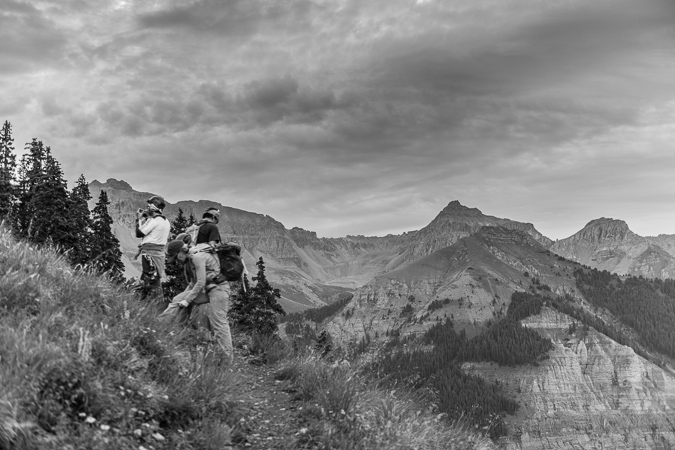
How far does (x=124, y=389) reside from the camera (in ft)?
19.1

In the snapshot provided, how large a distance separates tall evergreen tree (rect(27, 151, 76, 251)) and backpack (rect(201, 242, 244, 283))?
95.1ft

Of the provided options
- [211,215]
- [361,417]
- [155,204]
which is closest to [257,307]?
[155,204]

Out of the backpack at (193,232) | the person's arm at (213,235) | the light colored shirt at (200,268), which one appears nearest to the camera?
the light colored shirt at (200,268)

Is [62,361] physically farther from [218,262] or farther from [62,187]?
[62,187]

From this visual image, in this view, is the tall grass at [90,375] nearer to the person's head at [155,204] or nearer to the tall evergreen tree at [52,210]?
the person's head at [155,204]

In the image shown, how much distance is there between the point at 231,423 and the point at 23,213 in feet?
148

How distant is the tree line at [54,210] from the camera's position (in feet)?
116

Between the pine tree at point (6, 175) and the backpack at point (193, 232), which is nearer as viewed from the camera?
the backpack at point (193, 232)

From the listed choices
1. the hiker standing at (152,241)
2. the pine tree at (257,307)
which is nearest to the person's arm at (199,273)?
the hiker standing at (152,241)

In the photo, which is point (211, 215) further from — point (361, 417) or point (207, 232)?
point (361, 417)

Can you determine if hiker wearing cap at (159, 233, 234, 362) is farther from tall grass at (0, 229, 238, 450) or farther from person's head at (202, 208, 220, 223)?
tall grass at (0, 229, 238, 450)

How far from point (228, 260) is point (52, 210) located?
32395 mm

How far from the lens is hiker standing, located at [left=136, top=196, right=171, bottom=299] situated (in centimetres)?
1284

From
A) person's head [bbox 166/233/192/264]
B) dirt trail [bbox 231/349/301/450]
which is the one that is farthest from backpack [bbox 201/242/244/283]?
dirt trail [bbox 231/349/301/450]
